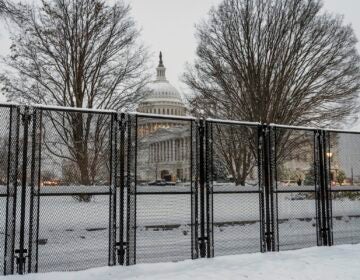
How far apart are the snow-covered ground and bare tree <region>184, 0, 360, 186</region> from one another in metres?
13.3

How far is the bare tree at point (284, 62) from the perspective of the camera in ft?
82.5

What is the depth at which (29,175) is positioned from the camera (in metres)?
7.68

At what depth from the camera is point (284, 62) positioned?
25.3 meters

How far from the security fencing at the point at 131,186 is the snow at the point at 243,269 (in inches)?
15.2

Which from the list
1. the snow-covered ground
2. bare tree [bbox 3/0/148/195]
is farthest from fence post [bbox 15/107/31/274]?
bare tree [bbox 3/0/148/195]

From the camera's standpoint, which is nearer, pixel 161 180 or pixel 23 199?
pixel 23 199

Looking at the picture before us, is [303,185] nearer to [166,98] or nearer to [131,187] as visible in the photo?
[131,187]

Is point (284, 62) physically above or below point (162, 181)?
above

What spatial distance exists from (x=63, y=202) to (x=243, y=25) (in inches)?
792

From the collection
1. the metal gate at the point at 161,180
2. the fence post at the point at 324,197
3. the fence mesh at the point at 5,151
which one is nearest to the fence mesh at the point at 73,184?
the metal gate at the point at 161,180

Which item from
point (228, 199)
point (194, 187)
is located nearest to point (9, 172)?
point (194, 187)

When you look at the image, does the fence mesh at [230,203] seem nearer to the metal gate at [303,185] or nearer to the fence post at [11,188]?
the metal gate at [303,185]

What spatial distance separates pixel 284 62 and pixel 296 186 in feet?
53.1

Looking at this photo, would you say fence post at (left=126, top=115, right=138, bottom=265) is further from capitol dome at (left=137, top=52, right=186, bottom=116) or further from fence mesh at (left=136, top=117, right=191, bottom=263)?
capitol dome at (left=137, top=52, right=186, bottom=116)
